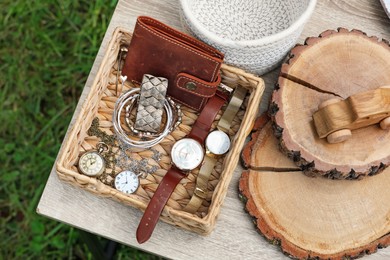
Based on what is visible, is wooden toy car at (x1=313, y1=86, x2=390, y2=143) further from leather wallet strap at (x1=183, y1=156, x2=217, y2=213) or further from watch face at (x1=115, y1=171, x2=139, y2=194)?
watch face at (x1=115, y1=171, x2=139, y2=194)

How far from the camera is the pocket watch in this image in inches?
33.5

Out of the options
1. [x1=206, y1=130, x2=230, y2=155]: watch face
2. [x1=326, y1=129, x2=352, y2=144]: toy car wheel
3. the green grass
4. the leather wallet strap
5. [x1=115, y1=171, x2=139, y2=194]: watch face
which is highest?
[x1=326, y1=129, x2=352, y2=144]: toy car wheel

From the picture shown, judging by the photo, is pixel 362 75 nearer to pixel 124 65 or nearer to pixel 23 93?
pixel 124 65

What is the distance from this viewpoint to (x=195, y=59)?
0.82 metres

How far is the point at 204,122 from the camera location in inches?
35.1

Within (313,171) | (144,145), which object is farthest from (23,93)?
(313,171)

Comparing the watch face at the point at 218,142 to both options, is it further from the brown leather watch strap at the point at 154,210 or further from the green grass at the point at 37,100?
the green grass at the point at 37,100

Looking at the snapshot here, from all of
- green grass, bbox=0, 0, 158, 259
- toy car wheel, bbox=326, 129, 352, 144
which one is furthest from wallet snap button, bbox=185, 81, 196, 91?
green grass, bbox=0, 0, 158, 259

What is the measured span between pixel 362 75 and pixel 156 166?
0.36m

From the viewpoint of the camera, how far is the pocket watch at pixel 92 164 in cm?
85

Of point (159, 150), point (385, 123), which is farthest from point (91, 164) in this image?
point (385, 123)

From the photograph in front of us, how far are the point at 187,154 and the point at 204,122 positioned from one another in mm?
62

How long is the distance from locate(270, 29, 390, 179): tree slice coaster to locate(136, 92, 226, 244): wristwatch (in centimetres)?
10

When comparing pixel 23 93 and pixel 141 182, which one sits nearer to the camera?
pixel 141 182
